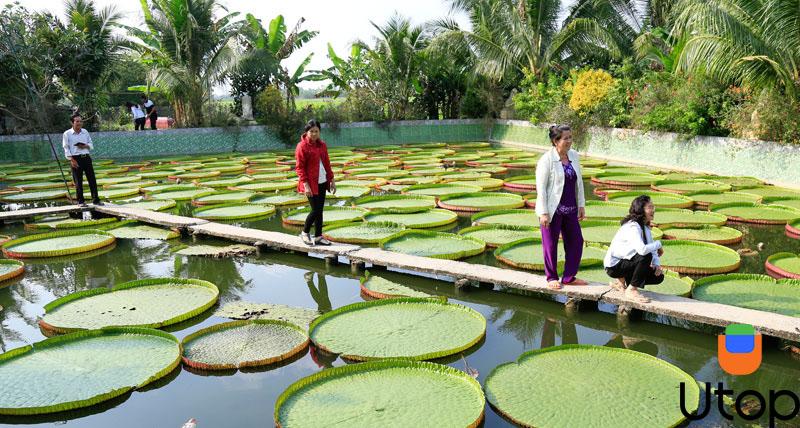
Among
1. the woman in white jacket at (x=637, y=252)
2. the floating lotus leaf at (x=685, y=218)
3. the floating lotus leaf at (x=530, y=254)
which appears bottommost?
the floating lotus leaf at (x=530, y=254)

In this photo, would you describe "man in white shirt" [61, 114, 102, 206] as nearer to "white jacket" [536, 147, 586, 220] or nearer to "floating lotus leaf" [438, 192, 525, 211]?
"floating lotus leaf" [438, 192, 525, 211]

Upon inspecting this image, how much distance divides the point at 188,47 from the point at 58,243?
36.2 ft

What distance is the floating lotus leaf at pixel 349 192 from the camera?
9.27 metres

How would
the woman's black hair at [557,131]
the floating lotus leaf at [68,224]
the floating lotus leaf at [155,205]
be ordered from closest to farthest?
the woman's black hair at [557,131]
the floating lotus leaf at [68,224]
the floating lotus leaf at [155,205]

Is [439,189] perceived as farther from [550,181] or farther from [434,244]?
[550,181]

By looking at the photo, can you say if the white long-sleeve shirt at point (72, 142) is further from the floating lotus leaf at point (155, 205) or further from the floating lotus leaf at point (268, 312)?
the floating lotus leaf at point (268, 312)

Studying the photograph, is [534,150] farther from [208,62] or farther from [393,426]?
[393,426]

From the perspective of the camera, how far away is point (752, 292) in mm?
4309

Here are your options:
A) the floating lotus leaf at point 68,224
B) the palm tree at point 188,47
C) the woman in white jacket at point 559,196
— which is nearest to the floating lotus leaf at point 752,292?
the woman in white jacket at point 559,196

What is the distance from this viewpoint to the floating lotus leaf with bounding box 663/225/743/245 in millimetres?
5910

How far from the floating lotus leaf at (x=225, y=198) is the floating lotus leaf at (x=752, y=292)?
6.19 m

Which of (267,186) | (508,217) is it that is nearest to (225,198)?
(267,186)

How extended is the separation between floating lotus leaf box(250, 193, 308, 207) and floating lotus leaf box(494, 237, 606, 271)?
3928 millimetres

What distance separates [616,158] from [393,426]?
38.4 feet
